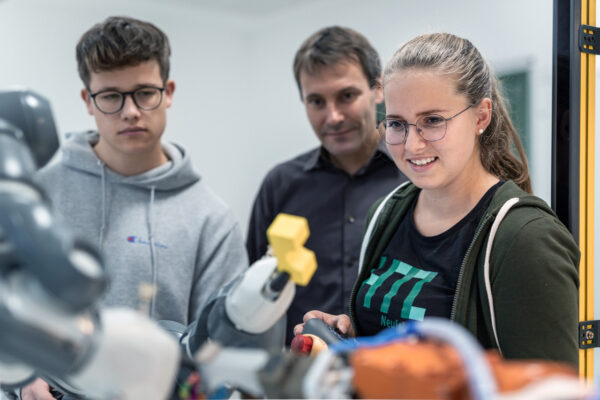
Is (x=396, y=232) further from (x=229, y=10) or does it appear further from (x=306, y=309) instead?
(x=229, y=10)

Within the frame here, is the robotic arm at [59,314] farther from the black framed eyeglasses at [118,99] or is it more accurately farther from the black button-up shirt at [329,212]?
the black button-up shirt at [329,212]

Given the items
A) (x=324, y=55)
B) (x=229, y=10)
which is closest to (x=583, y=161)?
(x=324, y=55)

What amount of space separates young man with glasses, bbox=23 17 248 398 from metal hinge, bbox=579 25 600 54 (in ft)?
3.55

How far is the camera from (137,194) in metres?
1.80

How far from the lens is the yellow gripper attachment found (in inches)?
25.2

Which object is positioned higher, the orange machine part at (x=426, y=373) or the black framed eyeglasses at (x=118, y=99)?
the black framed eyeglasses at (x=118, y=99)

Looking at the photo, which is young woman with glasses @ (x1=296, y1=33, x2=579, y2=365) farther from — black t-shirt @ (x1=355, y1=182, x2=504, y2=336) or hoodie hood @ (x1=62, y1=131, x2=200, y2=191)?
hoodie hood @ (x1=62, y1=131, x2=200, y2=191)

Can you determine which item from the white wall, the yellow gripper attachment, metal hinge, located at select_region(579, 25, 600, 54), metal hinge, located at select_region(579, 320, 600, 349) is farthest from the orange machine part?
the white wall

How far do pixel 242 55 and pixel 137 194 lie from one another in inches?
151

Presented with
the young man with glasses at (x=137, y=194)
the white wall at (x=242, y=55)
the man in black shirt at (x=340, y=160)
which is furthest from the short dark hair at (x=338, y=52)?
the white wall at (x=242, y=55)

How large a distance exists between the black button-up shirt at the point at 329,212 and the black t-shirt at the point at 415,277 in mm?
608

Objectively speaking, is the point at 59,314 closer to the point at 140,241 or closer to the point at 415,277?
the point at 415,277

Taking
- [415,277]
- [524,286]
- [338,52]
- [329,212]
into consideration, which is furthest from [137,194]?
[524,286]

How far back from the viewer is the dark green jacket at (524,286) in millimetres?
979
